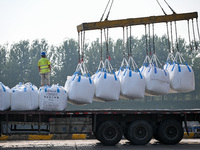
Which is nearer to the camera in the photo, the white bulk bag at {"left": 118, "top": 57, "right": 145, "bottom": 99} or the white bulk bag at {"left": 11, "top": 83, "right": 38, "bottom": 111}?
the white bulk bag at {"left": 11, "top": 83, "right": 38, "bottom": 111}

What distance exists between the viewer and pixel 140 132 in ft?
33.3

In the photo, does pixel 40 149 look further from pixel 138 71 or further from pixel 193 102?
pixel 193 102

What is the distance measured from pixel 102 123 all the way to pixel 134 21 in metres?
3.55

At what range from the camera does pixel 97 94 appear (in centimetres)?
986

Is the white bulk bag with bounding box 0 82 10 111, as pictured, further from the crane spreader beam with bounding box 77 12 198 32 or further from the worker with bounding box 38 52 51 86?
the crane spreader beam with bounding box 77 12 198 32

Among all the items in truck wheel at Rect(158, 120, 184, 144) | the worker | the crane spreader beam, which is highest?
the crane spreader beam

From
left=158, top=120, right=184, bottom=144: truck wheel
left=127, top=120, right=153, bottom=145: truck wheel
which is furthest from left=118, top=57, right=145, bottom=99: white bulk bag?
left=158, top=120, right=184, bottom=144: truck wheel

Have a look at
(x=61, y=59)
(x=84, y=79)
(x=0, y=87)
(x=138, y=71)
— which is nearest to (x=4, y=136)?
(x=0, y=87)

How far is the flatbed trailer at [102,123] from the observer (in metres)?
9.76

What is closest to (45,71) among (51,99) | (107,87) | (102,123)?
(51,99)

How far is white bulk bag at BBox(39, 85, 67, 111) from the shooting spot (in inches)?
379

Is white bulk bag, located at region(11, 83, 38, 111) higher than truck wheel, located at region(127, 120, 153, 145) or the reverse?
higher

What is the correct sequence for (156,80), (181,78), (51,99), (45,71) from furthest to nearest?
(45,71) → (181,78) → (156,80) → (51,99)

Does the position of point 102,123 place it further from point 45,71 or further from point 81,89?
point 45,71
